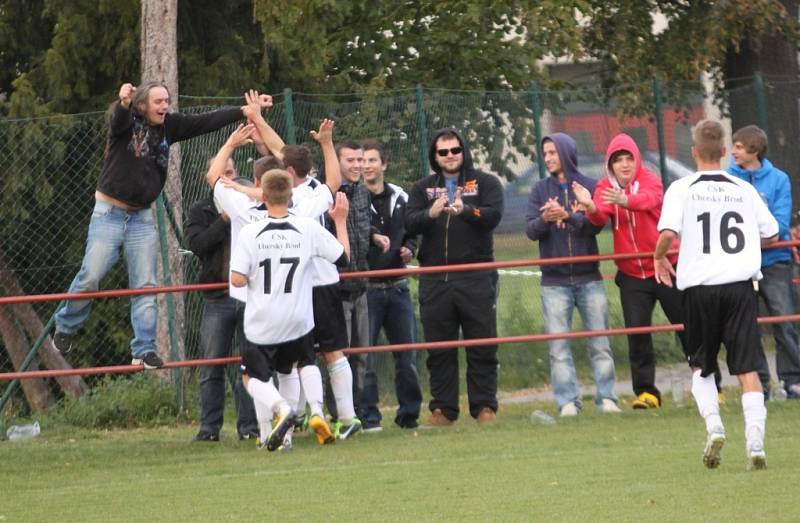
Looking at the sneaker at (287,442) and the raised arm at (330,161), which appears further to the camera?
the raised arm at (330,161)

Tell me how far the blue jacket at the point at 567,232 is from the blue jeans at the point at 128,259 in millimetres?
3185

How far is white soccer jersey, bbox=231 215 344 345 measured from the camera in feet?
37.6

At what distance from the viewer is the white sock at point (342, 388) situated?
484 inches

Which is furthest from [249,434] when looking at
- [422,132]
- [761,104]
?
[761,104]

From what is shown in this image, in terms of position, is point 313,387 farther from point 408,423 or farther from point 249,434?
point 408,423

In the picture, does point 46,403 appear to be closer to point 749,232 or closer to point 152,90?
point 152,90

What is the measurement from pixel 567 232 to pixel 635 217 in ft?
1.81

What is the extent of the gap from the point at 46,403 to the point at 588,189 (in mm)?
6463

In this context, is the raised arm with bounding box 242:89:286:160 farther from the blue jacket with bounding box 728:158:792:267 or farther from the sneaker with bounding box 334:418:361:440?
the blue jacket with bounding box 728:158:792:267

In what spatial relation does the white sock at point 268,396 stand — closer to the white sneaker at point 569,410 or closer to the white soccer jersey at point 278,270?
the white soccer jersey at point 278,270

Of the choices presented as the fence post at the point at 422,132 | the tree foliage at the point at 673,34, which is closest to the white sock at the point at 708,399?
the fence post at the point at 422,132

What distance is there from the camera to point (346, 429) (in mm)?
12273

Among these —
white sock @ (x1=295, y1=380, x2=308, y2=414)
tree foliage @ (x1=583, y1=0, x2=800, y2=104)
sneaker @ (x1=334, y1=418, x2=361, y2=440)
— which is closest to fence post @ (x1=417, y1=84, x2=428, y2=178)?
white sock @ (x1=295, y1=380, x2=308, y2=414)

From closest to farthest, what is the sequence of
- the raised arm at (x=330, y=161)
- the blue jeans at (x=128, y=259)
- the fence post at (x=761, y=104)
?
the blue jeans at (x=128, y=259) < the raised arm at (x=330, y=161) < the fence post at (x=761, y=104)
